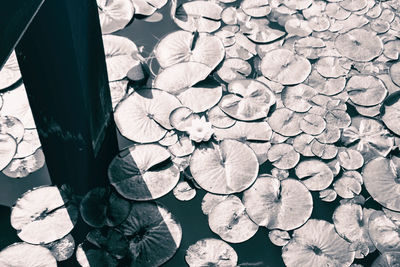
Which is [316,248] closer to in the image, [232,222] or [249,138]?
[232,222]

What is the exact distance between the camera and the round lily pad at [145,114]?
186 cm

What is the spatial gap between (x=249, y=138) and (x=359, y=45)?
1.04 metres

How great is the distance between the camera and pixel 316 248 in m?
1.59

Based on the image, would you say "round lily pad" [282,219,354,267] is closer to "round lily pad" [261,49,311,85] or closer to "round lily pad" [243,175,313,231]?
"round lily pad" [243,175,313,231]

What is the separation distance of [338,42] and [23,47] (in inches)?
72.2

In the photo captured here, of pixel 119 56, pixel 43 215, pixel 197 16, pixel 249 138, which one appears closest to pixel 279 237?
pixel 249 138

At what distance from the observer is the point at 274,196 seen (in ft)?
5.58

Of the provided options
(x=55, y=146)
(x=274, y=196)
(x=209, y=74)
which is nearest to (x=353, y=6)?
(x=209, y=74)

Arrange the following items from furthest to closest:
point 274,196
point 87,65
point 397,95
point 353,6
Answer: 1. point 353,6
2. point 397,95
3. point 274,196
4. point 87,65

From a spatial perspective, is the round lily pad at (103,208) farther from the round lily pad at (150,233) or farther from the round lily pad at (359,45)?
the round lily pad at (359,45)

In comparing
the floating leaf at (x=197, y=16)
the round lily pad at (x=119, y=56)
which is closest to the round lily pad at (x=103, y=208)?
the round lily pad at (x=119, y=56)

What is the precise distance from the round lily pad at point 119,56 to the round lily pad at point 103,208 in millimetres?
696

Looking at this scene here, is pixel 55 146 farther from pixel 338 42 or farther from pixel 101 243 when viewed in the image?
pixel 338 42

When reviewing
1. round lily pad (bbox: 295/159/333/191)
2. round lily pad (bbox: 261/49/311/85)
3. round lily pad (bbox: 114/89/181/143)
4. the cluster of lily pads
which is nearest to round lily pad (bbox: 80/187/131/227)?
the cluster of lily pads
